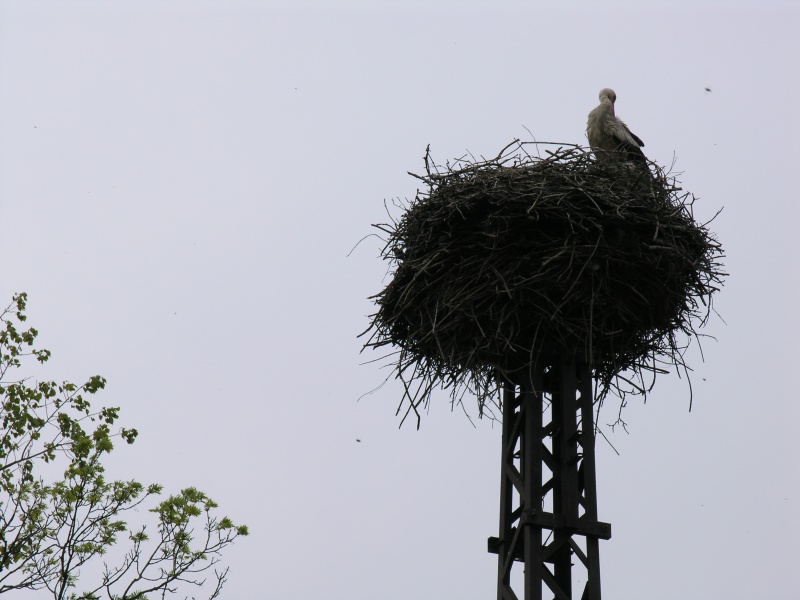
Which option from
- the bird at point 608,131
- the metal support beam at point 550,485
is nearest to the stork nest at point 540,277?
the metal support beam at point 550,485

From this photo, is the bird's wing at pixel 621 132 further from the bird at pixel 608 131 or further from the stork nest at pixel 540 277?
the stork nest at pixel 540 277

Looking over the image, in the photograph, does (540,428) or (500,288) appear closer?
(540,428)

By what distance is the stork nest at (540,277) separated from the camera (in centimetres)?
691

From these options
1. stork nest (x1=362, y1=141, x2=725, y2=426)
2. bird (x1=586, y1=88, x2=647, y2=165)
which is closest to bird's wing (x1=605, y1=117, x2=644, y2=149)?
bird (x1=586, y1=88, x2=647, y2=165)

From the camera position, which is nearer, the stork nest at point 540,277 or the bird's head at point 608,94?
the stork nest at point 540,277

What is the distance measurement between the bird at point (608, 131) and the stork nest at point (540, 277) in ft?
8.31

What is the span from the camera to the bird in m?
10.2

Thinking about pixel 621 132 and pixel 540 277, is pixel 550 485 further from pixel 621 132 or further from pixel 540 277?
pixel 621 132

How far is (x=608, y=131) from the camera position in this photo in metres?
10.4

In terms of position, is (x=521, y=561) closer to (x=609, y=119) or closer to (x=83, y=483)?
(x=83, y=483)

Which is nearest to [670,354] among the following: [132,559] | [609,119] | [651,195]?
[651,195]

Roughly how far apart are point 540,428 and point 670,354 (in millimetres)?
1559

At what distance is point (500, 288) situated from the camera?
695 cm

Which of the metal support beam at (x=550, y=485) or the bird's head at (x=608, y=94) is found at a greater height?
the bird's head at (x=608, y=94)
